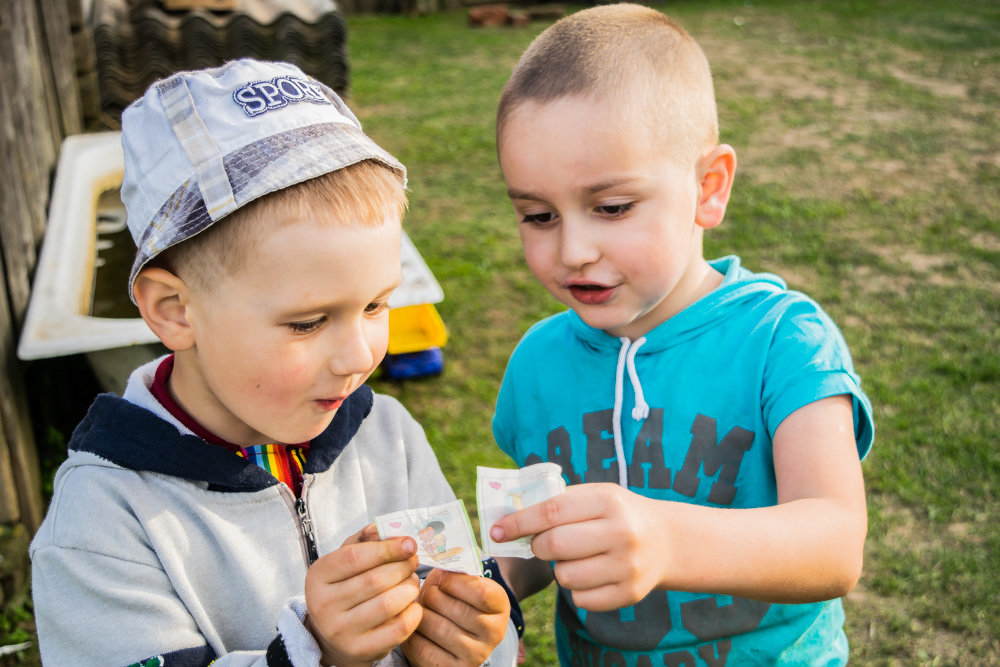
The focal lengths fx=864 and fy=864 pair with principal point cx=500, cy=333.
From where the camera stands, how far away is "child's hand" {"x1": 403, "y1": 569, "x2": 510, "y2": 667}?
1620 mm

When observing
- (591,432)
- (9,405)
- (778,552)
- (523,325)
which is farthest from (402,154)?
(778,552)

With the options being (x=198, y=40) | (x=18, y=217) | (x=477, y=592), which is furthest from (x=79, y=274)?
(x=198, y=40)

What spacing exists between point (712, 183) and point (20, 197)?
3.63 m

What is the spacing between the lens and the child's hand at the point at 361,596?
4.70ft

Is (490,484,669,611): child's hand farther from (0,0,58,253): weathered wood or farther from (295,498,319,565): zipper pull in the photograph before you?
(0,0,58,253): weathered wood

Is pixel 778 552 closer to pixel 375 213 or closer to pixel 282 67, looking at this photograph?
pixel 375 213

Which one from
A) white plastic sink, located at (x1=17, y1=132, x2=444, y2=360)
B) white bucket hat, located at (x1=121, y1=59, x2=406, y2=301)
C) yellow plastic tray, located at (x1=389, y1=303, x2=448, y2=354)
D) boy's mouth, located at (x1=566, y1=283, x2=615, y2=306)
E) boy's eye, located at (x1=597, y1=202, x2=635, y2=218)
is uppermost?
white bucket hat, located at (x1=121, y1=59, x2=406, y2=301)

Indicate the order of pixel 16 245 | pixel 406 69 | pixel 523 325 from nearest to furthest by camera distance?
pixel 16 245 → pixel 523 325 → pixel 406 69

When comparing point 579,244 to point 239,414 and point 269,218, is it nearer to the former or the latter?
point 269,218

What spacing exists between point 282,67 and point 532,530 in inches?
37.6

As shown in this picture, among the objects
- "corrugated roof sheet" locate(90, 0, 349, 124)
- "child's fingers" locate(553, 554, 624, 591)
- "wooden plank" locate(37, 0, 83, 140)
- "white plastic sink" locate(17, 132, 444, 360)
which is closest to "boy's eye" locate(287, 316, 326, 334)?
"child's fingers" locate(553, 554, 624, 591)

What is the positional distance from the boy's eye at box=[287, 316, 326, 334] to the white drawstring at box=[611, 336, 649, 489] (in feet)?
2.52

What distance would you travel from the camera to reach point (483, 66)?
39.2 ft

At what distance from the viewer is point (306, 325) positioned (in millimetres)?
1513
